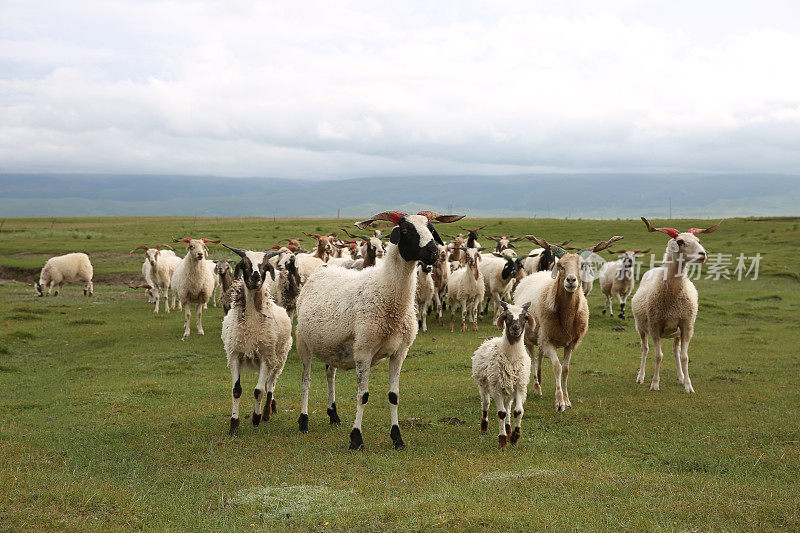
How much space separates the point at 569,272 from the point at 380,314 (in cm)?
440

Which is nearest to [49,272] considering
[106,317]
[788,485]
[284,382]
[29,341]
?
[106,317]

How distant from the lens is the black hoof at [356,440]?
905 cm

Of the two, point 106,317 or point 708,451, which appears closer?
point 708,451

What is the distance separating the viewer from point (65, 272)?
94.6ft

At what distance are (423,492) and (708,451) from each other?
4.71 metres

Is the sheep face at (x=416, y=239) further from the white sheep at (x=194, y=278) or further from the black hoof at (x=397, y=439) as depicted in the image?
the white sheep at (x=194, y=278)

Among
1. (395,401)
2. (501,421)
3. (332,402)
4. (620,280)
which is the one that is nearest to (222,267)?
(332,402)

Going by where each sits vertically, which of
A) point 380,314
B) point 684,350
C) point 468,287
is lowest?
point 684,350

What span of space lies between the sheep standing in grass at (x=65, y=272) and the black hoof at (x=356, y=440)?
24720 millimetres

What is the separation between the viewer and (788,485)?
294 inches

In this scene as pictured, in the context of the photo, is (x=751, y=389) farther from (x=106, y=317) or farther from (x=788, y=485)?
(x=106, y=317)

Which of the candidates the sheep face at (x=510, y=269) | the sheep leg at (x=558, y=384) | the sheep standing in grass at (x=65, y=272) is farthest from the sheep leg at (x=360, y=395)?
the sheep standing in grass at (x=65, y=272)

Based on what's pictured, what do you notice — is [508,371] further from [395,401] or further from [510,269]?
[510,269]

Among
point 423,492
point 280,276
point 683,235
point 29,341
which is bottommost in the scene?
point 29,341
